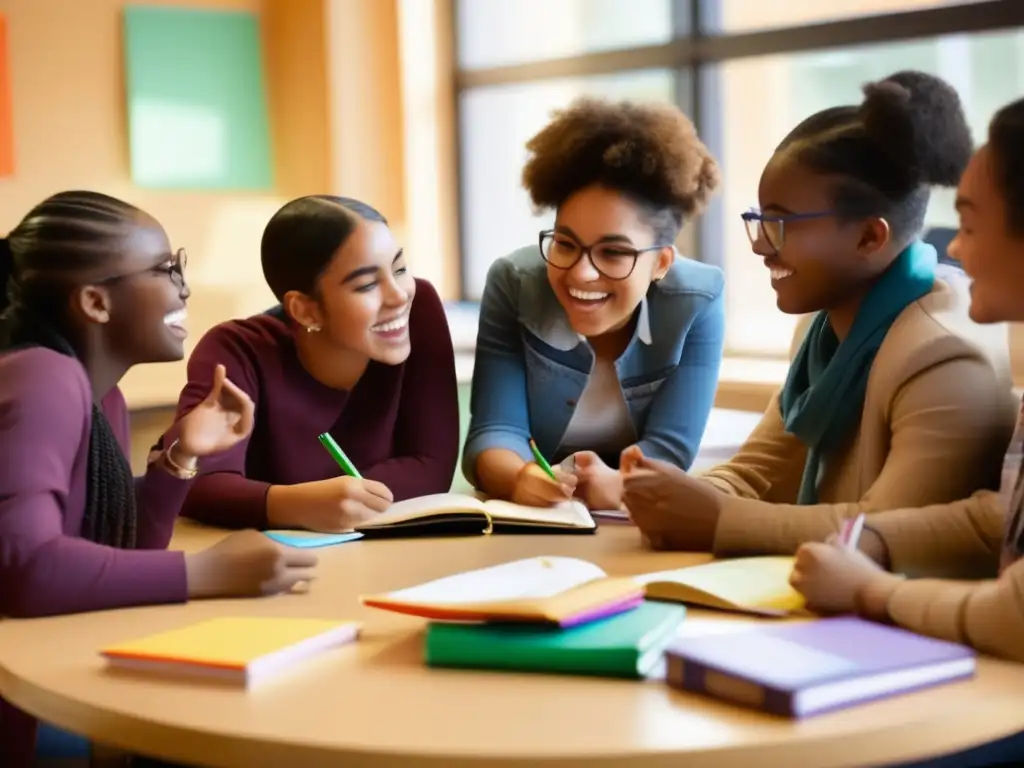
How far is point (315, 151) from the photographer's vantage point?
4.18 m

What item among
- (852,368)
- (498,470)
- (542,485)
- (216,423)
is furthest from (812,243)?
(216,423)

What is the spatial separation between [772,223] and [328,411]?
2.44 feet

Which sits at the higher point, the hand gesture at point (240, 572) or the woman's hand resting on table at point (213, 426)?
the woman's hand resting on table at point (213, 426)

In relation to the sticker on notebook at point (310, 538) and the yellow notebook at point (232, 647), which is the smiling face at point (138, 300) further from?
the yellow notebook at point (232, 647)

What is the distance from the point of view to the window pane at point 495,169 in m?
4.32

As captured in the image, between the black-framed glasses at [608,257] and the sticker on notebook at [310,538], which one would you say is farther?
the black-framed glasses at [608,257]

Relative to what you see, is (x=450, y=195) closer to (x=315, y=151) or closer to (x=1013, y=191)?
(x=315, y=151)

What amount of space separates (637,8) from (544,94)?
18.7 inches

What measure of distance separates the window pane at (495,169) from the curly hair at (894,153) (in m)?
2.70

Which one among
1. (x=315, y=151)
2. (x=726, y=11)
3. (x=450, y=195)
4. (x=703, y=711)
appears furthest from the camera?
(x=450, y=195)

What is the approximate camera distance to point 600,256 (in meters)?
1.99

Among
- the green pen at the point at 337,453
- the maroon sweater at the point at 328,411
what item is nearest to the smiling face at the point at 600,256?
the maroon sweater at the point at 328,411

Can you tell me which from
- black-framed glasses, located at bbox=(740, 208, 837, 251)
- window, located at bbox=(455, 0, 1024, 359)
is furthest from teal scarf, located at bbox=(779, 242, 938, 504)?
window, located at bbox=(455, 0, 1024, 359)

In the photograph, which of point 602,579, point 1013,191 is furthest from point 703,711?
point 1013,191
